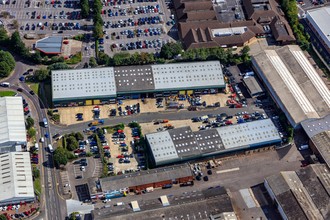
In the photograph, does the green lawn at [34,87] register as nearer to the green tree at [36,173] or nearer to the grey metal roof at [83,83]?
the grey metal roof at [83,83]

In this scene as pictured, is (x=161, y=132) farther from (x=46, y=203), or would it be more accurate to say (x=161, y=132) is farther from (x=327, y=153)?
(x=327, y=153)

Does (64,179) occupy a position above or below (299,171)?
above

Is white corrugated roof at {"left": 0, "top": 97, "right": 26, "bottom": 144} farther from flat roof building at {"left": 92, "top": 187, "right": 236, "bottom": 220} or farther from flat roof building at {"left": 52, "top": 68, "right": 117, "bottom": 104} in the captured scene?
flat roof building at {"left": 92, "top": 187, "right": 236, "bottom": 220}

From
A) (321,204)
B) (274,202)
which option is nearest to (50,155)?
(274,202)

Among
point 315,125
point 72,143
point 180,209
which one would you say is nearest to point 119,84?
point 72,143

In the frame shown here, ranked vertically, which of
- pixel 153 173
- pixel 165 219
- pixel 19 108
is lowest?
pixel 165 219

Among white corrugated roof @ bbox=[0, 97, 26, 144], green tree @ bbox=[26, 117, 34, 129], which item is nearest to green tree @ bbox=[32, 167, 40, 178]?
white corrugated roof @ bbox=[0, 97, 26, 144]
